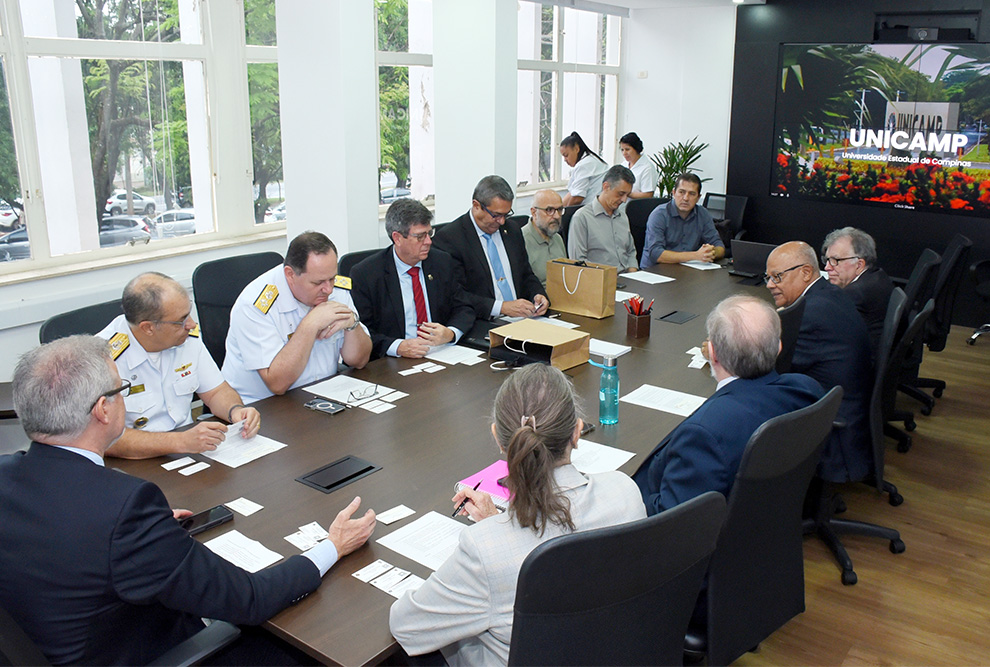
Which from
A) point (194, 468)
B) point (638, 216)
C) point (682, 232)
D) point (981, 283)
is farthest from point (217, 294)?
point (981, 283)

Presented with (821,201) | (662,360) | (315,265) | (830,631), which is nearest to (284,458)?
(315,265)

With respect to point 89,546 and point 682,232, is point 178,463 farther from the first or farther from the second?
point 682,232

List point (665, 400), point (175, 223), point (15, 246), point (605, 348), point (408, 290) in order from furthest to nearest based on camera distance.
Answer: point (175, 223) < point (15, 246) < point (408, 290) < point (605, 348) < point (665, 400)

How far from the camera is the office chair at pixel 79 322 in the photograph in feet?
9.81

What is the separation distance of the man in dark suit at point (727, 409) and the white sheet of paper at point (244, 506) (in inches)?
44.5

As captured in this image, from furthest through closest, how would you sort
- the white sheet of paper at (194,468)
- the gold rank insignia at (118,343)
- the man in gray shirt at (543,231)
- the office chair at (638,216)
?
the office chair at (638,216) → the man in gray shirt at (543,231) → the gold rank insignia at (118,343) → the white sheet of paper at (194,468)

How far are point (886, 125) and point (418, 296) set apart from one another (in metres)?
5.67

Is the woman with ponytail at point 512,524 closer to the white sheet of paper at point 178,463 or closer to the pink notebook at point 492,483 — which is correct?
the pink notebook at point 492,483

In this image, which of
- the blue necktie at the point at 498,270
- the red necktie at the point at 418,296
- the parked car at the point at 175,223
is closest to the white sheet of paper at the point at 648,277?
the blue necktie at the point at 498,270

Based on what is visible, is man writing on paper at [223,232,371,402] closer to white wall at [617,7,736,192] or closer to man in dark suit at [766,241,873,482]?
man in dark suit at [766,241,873,482]

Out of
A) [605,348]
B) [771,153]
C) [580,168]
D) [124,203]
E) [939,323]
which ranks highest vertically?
[771,153]

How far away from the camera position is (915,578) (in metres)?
3.53

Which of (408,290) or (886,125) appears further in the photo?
(886,125)

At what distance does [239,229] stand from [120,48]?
1.44m
